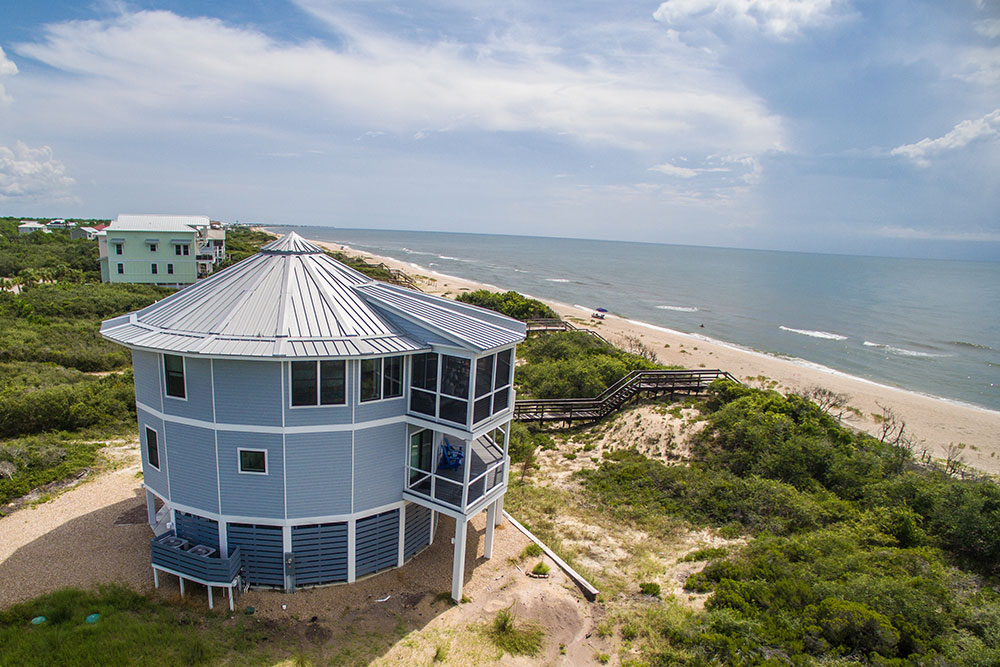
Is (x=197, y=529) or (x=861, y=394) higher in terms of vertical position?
(x=197, y=529)

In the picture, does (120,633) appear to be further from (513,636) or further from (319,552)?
(513,636)

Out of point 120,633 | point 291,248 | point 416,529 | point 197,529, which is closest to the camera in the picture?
point 120,633

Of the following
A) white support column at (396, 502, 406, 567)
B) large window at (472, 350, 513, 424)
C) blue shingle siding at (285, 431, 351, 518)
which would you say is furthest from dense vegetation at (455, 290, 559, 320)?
blue shingle siding at (285, 431, 351, 518)

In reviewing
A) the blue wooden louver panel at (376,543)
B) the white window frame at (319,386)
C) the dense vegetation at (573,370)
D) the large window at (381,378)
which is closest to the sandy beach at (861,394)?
the dense vegetation at (573,370)

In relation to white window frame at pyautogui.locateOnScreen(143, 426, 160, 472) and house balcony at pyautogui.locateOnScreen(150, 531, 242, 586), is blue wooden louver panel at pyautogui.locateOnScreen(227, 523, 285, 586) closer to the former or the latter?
house balcony at pyautogui.locateOnScreen(150, 531, 242, 586)

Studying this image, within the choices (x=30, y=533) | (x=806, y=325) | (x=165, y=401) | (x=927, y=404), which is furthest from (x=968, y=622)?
(x=806, y=325)

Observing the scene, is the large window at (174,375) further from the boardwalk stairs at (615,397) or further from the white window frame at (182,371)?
the boardwalk stairs at (615,397)

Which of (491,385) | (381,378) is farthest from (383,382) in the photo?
(491,385)

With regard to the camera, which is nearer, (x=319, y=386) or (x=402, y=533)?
(x=319, y=386)
